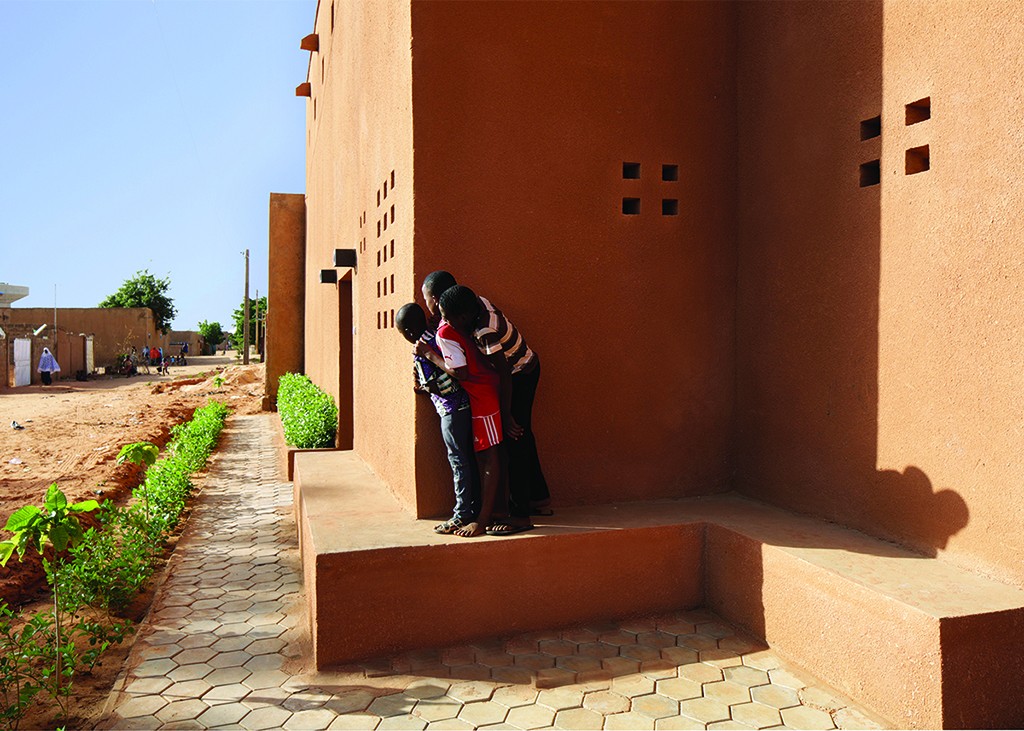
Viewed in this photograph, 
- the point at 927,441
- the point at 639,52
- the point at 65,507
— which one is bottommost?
the point at 65,507

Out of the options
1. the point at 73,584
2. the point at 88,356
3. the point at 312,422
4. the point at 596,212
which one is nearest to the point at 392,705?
the point at 73,584

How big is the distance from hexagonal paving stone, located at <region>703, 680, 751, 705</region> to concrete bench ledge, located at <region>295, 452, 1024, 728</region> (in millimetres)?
367

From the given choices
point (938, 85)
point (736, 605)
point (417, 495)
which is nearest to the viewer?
point (938, 85)

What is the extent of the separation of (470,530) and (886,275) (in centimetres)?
250

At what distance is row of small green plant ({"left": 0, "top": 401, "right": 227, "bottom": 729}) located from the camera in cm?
339

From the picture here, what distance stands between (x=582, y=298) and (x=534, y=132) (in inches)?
40.0

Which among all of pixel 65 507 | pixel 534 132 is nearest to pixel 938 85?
pixel 534 132

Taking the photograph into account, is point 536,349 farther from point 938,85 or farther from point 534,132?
point 938,85

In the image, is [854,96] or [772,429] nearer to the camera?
[854,96]

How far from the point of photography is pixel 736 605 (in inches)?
155

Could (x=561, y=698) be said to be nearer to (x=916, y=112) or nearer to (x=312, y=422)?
(x=916, y=112)

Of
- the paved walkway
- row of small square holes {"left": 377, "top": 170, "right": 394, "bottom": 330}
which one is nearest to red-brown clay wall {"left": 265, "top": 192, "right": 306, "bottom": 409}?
row of small square holes {"left": 377, "top": 170, "right": 394, "bottom": 330}

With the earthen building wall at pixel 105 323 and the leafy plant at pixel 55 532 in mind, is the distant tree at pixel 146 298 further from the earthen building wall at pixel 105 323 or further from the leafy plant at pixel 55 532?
the leafy plant at pixel 55 532

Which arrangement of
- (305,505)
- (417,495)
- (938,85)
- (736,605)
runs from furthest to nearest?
(305,505) → (417,495) → (736,605) → (938,85)
